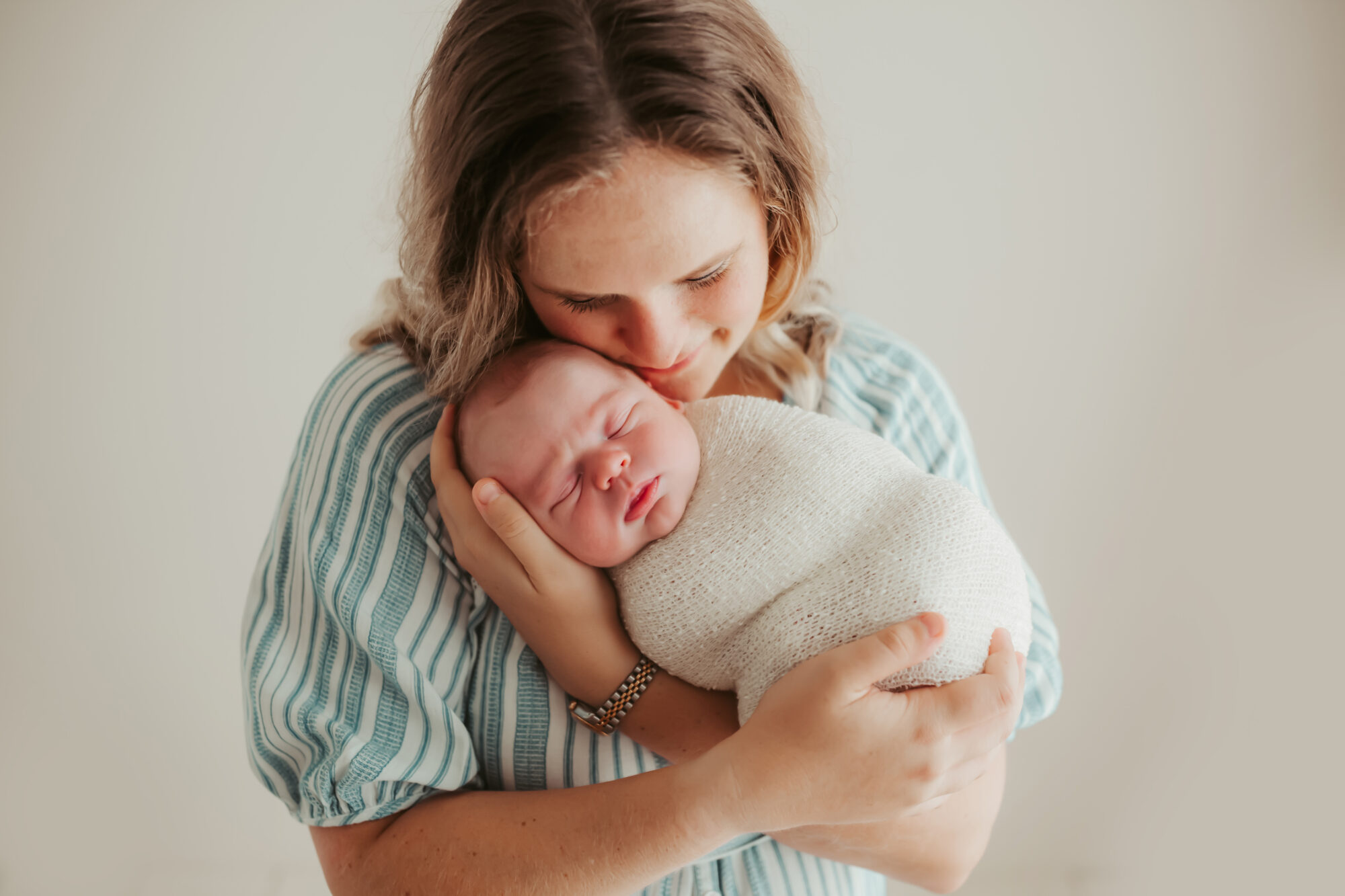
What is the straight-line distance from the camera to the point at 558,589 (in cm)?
96

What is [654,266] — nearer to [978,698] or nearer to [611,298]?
[611,298]

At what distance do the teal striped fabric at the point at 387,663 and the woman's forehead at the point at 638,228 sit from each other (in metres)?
0.32

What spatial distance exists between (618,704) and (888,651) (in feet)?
1.12

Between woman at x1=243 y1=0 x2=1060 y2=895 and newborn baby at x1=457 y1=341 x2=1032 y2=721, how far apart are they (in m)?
0.04

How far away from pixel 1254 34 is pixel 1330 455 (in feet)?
2.71

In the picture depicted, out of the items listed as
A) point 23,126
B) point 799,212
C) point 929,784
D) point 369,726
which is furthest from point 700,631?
point 23,126

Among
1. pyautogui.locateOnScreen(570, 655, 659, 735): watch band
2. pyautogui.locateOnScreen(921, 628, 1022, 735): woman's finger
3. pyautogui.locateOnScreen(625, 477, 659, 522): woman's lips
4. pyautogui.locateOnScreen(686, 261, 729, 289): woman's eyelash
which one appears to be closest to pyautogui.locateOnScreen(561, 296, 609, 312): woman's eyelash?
pyautogui.locateOnScreen(686, 261, 729, 289): woman's eyelash

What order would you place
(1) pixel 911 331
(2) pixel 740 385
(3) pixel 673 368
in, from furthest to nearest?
(1) pixel 911 331 < (2) pixel 740 385 < (3) pixel 673 368

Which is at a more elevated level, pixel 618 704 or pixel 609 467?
pixel 609 467

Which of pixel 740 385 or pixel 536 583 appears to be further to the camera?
pixel 740 385

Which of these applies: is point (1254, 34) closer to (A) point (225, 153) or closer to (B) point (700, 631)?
(B) point (700, 631)

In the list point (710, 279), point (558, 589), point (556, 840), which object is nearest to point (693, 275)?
point (710, 279)

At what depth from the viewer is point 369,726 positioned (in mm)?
946

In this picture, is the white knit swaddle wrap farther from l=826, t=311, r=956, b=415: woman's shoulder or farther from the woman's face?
l=826, t=311, r=956, b=415: woman's shoulder
